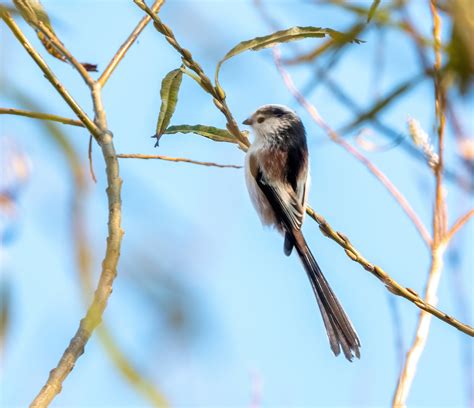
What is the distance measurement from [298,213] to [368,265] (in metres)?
1.50

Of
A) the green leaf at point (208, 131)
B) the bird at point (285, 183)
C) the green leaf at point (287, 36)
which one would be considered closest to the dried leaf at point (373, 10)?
the green leaf at point (287, 36)

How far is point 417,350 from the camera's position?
1884 mm

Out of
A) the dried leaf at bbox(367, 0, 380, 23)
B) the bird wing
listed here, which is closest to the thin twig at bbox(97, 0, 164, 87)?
the dried leaf at bbox(367, 0, 380, 23)

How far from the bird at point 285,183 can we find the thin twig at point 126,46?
52.9 inches

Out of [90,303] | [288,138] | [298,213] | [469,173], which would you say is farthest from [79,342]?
[288,138]

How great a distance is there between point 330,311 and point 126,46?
1.51 meters

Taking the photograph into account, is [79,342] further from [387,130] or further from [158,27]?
[158,27]

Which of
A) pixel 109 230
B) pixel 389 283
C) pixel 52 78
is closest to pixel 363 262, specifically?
pixel 389 283

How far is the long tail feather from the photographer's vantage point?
2.68 metres

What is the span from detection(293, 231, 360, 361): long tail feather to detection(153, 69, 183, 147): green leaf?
1.14m

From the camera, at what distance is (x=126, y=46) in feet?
5.70

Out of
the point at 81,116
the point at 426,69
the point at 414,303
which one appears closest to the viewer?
the point at 426,69

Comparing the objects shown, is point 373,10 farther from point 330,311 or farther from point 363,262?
point 330,311

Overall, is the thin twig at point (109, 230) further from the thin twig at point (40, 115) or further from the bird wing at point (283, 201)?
the bird wing at point (283, 201)
